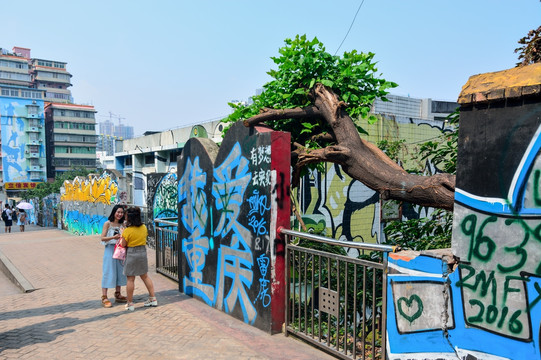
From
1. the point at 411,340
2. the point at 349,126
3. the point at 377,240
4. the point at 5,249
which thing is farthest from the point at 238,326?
the point at 5,249

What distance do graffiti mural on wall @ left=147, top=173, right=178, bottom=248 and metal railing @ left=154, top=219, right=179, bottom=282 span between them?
4121mm

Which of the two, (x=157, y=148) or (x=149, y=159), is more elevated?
(x=157, y=148)

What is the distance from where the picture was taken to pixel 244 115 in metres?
6.51

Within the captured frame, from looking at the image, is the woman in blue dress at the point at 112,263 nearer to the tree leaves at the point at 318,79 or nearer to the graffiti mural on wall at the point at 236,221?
the graffiti mural on wall at the point at 236,221

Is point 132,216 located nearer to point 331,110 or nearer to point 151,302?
point 151,302

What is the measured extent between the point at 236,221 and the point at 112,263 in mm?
2536

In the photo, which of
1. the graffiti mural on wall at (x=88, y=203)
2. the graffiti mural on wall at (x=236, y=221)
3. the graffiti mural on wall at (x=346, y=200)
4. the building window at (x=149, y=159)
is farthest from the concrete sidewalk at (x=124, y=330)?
the building window at (x=149, y=159)

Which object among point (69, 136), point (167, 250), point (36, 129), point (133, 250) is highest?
point (36, 129)

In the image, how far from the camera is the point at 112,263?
22.1ft

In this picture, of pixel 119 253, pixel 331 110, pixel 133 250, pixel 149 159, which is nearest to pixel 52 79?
pixel 149 159

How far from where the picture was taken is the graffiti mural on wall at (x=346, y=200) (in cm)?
1275

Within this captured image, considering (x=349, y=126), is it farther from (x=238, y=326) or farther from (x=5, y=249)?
(x=5, y=249)

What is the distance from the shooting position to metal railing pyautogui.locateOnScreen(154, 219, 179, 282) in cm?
823

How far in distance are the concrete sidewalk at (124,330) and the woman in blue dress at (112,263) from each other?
0.76 ft
